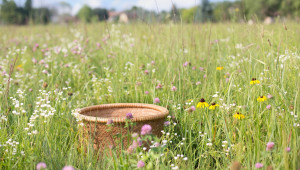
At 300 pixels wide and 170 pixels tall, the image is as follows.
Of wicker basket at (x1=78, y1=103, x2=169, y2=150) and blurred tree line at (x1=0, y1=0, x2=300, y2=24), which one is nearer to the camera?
wicker basket at (x1=78, y1=103, x2=169, y2=150)

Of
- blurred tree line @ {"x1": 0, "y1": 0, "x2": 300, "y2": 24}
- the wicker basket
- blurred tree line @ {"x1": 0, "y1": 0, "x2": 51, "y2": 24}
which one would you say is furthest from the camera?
blurred tree line @ {"x1": 0, "y1": 0, "x2": 51, "y2": 24}

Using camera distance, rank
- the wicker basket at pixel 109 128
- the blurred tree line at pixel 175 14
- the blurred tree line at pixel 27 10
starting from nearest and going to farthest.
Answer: the wicker basket at pixel 109 128, the blurred tree line at pixel 175 14, the blurred tree line at pixel 27 10

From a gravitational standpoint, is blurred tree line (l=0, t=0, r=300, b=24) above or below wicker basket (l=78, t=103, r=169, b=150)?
above

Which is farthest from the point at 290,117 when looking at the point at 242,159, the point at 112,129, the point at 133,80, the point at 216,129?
the point at 133,80

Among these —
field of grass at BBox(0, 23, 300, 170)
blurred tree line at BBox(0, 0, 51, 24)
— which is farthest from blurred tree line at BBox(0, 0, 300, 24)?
field of grass at BBox(0, 23, 300, 170)

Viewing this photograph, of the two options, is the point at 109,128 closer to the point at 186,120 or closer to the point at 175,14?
the point at 186,120

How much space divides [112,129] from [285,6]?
25.3 m

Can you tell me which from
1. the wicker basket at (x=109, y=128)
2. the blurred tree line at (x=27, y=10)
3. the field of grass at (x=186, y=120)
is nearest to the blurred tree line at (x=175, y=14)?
the blurred tree line at (x=27, y=10)

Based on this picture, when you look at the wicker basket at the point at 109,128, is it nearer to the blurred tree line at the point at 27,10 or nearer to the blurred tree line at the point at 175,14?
the blurred tree line at the point at 175,14

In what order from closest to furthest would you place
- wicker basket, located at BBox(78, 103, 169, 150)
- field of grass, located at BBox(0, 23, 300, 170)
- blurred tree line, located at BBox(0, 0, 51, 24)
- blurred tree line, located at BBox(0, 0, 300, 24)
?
field of grass, located at BBox(0, 23, 300, 170), wicker basket, located at BBox(78, 103, 169, 150), blurred tree line, located at BBox(0, 0, 300, 24), blurred tree line, located at BBox(0, 0, 51, 24)

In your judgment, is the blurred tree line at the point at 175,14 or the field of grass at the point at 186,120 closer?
the field of grass at the point at 186,120

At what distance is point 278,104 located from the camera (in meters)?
2.02

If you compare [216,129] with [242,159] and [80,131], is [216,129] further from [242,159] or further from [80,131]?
[80,131]

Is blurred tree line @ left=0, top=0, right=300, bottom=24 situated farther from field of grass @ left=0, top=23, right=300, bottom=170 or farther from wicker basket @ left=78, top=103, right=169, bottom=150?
wicker basket @ left=78, top=103, right=169, bottom=150
